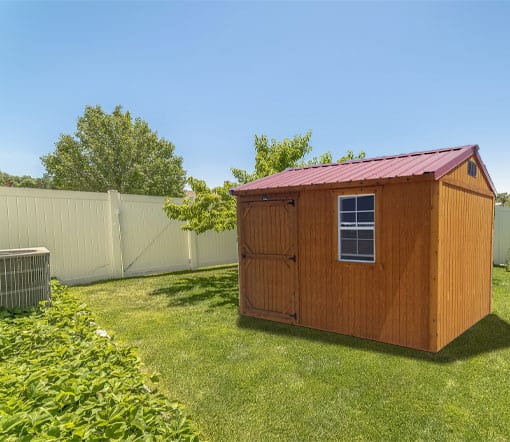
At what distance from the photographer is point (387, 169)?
520 centimetres

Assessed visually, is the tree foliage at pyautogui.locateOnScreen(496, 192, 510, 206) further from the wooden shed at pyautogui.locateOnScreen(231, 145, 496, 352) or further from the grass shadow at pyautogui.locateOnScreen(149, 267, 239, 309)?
the grass shadow at pyautogui.locateOnScreen(149, 267, 239, 309)

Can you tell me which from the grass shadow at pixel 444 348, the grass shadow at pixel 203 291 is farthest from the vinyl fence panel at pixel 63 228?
the grass shadow at pixel 444 348

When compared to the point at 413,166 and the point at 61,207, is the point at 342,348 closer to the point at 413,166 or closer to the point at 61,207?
the point at 413,166

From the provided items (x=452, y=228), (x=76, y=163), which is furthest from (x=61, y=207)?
(x=76, y=163)

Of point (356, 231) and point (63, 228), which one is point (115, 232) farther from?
point (356, 231)

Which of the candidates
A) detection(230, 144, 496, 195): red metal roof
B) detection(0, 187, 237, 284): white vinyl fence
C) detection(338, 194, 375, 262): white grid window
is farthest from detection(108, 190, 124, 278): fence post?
detection(338, 194, 375, 262): white grid window

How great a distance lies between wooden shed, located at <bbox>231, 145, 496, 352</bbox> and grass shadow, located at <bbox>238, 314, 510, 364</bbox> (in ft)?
0.40

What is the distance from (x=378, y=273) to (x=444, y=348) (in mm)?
1532

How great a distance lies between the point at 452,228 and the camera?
5.00m

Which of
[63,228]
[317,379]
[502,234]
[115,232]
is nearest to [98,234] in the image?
[115,232]

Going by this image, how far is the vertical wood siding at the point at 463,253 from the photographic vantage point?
472 cm

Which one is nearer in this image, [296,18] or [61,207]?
[296,18]

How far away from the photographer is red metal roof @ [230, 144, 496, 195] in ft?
15.4

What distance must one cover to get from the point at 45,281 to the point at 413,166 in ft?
23.9
